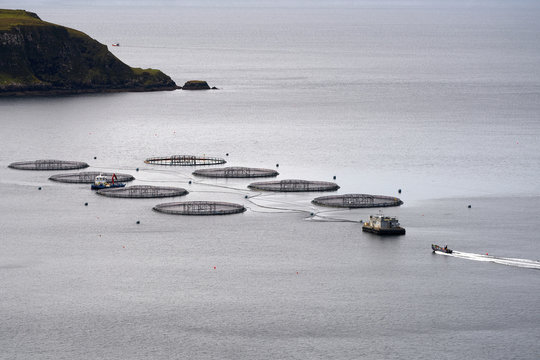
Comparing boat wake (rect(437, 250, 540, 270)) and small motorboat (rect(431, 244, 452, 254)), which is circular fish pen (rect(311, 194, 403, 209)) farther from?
boat wake (rect(437, 250, 540, 270))

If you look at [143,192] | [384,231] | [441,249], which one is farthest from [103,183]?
[441,249]

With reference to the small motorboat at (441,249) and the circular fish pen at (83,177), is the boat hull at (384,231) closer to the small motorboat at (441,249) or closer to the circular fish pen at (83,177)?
the small motorboat at (441,249)

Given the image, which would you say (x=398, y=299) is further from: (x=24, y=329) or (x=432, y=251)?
(x=24, y=329)

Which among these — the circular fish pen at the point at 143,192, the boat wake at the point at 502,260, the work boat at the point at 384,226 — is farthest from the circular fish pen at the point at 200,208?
the boat wake at the point at 502,260

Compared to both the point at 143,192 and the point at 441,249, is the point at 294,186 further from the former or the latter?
the point at 441,249

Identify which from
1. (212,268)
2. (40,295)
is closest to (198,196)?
(212,268)

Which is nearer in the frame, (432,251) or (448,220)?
(432,251)

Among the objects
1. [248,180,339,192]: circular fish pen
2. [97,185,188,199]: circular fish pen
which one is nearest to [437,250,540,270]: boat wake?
[248,180,339,192]: circular fish pen
